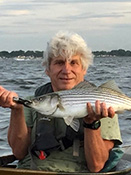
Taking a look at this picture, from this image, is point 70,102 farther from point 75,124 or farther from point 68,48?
point 68,48

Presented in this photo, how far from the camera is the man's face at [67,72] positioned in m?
5.62

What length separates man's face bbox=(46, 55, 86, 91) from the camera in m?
5.62

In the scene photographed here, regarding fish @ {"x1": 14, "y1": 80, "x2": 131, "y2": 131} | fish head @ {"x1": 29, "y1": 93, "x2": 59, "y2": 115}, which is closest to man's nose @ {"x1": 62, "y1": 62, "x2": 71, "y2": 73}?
fish @ {"x1": 14, "y1": 80, "x2": 131, "y2": 131}

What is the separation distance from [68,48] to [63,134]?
0.97 meters

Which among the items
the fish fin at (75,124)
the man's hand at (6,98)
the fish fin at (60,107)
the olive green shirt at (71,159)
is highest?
the man's hand at (6,98)

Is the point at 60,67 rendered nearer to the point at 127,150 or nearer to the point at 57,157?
the point at 57,157

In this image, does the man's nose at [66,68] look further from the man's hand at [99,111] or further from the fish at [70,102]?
the man's hand at [99,111]

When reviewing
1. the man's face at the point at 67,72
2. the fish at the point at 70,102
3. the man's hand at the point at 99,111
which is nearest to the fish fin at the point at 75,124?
the fish at the point at 70,102

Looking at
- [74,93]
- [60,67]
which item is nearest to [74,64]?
[60,67]

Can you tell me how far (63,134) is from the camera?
5.57m

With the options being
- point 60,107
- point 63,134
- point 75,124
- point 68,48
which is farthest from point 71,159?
point 68,48

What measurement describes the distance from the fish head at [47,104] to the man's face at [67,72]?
66 cm

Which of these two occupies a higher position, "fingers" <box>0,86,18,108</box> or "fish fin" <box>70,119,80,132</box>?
"fingers" <box>0,86,18,108</box>

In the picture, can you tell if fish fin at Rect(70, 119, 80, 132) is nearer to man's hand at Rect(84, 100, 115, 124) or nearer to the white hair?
man's hand at Rect(84, 100, 115, 124)
